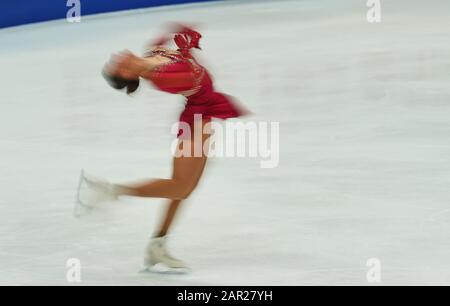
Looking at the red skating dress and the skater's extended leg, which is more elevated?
the red skating dress

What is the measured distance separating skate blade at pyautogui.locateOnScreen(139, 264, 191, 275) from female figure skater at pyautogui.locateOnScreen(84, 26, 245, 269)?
1.39 feet

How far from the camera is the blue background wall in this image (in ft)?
41.2

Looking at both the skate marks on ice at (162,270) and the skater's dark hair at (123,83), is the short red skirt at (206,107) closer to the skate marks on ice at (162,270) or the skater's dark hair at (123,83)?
the skater's dark hair at (123,83)

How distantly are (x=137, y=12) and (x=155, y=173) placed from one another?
313 inches

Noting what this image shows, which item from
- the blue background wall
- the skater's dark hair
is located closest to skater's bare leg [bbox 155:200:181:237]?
the skater's dark hair

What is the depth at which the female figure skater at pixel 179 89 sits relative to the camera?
359cm

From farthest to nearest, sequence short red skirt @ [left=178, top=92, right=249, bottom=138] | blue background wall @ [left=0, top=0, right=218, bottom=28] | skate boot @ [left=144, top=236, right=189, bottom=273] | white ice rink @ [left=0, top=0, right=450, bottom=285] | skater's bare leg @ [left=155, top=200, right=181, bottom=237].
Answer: blue background wall @ [left=0, top=0, right=218, bottom=28] → white ice rink @ [left=0, top=0, right=450, bottom=285] → skate boot @ [left=144, top=236, right=189, bottom=273] → skater's bare leg @ [left=155, top=200, right=181, bottom=237] → short red skirt @ [left=178, top=92, right=249, bottom=138]

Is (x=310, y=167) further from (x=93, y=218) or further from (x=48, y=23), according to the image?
(x=48, y=23)

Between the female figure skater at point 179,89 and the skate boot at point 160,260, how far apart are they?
1.00ft

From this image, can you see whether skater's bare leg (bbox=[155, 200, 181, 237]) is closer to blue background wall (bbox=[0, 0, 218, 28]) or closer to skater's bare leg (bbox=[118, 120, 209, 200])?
skater's bare leg (bbox=[118, 120, 209, 200])

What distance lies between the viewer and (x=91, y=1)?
13383 mm

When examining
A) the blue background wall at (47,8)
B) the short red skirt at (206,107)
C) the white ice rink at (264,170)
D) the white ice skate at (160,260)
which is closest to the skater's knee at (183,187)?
the short red skirt at (206,107)

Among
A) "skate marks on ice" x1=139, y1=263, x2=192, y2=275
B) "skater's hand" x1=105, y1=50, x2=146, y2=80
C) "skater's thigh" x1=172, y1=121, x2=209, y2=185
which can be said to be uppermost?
"skater's hand" x1=105, y1=50, x2=146, y2=80
